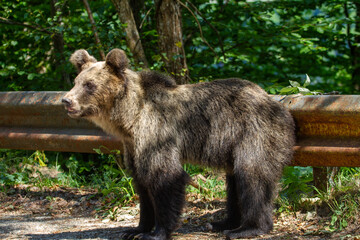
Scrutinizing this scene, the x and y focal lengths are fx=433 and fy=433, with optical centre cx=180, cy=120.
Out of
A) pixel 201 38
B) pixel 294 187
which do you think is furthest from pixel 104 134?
pixel 201 38

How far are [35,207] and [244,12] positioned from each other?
4.79 m

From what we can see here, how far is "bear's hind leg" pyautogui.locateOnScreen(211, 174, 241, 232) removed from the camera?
4.51 m

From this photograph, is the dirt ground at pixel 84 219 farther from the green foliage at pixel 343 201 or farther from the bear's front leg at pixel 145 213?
the bear's front leg at pixel 145 213

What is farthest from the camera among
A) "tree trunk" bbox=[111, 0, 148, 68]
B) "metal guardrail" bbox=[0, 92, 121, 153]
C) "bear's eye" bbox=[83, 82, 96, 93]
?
"tree trunk" bbox=[111, 0, 148, 68]

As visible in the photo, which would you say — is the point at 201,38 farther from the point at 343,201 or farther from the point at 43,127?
the point at 343,201

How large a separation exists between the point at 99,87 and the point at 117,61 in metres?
0.31

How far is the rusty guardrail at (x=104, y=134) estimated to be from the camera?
3980mm

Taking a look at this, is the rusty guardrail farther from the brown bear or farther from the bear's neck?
the bear's neck

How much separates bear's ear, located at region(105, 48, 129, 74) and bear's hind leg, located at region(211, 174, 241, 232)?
5.18 feet

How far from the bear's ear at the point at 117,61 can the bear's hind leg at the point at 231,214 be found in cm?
158

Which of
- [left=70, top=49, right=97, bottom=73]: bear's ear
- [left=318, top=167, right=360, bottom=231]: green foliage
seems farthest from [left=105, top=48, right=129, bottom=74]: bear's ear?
[left=318, top=167, right=360, bottom=231]: green foliage

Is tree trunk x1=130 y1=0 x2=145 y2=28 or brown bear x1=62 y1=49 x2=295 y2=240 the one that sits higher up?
tree trunk x1=130 y1=0 x2=145 y2=28

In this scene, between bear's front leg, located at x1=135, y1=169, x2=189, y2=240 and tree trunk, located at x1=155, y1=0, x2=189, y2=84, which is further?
tree trunk, located at x1=155, y1=0, x2=189, y2=84

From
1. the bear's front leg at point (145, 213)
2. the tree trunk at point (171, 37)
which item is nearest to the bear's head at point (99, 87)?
the bear's front leg at point (145, 213)
